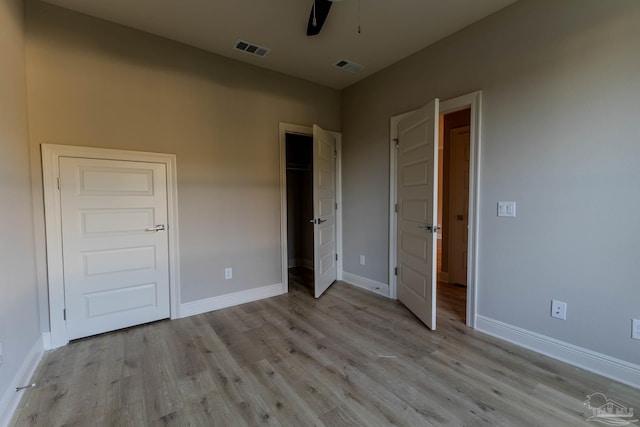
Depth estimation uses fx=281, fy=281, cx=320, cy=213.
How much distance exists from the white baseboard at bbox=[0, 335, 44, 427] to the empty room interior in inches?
0.8

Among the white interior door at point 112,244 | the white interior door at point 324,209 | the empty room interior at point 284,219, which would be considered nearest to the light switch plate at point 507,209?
the empty room interior at point 284,219

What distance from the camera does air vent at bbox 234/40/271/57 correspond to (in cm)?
284

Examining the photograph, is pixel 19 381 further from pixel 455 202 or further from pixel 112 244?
pixel 455 202

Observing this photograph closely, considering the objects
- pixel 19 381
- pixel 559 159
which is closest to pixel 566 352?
pixel 559 159

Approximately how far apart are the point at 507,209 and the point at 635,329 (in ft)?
3.44

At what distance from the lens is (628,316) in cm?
181

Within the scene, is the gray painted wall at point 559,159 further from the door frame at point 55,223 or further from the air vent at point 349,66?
the door frame at point 55,223

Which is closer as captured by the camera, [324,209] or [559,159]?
[559,159]

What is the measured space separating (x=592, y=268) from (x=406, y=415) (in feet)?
5.35

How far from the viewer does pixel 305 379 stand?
6.26 ft

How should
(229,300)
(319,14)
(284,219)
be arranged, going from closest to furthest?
(319,14)
(229,300)
(284,219)

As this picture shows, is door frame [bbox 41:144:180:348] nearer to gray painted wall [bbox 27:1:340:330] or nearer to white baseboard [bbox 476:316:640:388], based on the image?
gray painted wall [bbox 27:1:340:330]

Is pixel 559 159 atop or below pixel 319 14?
below

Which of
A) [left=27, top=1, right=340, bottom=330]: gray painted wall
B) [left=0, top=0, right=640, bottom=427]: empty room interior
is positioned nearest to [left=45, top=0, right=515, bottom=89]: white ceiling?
[left=0, top=0, right=640, bottom=427]: empty room interior
